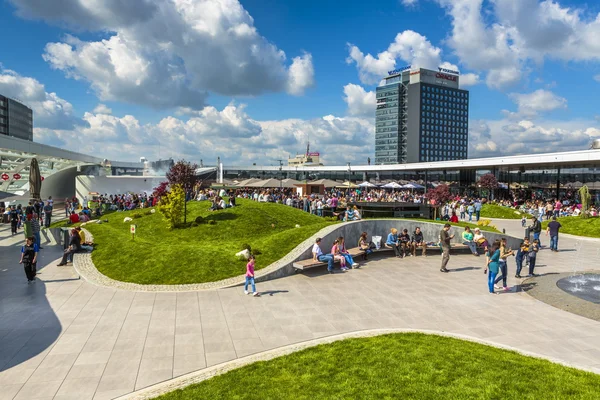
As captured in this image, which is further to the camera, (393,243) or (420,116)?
(420,116)

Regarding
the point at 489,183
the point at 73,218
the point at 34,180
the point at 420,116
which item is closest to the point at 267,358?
the point at 73,218

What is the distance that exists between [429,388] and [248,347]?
3430mm

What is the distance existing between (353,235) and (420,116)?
139 meters

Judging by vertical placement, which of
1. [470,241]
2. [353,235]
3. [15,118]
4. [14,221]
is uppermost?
[15,118]

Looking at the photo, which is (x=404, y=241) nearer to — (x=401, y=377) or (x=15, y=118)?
(x=401, y=377)

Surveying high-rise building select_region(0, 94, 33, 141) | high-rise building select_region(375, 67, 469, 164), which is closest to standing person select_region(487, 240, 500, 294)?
high-rise building select_region(0, 94, 33, 141)

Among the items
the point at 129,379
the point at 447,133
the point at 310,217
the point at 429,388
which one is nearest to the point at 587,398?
the point at 429,388

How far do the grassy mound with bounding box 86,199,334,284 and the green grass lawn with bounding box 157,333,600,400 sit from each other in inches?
238

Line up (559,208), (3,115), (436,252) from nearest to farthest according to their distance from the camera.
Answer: (436,252) → (559,208) → (3,115)

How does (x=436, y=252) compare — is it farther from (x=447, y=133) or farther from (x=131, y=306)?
(x=447, y=133)

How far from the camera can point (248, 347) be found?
7.30 metres

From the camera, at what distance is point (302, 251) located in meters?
13.4

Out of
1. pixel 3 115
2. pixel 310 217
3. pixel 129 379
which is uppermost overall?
pixel 3 115

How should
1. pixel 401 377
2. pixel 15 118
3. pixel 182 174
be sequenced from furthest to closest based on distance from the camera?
pixel 15 118 < pixel 182 174 < pixel 401 377
